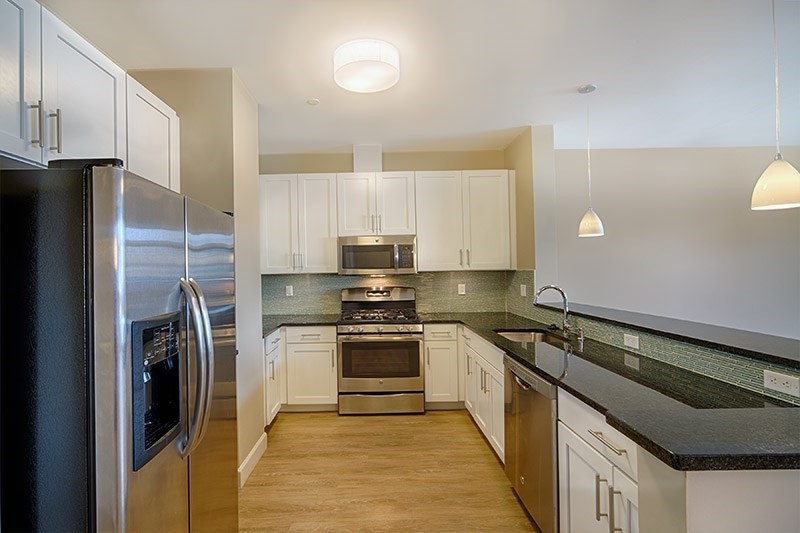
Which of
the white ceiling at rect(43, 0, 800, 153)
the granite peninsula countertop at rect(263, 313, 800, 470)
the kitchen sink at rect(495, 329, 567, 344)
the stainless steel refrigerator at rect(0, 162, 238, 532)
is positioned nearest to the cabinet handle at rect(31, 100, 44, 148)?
the stainless steel refrigerator at rect(0, 162, 238, 532)

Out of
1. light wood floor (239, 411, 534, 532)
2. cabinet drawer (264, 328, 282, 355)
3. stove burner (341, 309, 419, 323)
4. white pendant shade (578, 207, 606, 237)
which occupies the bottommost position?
light wood floor (239, 411, 534, 532)

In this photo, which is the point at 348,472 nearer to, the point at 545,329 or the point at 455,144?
the point at 545,329

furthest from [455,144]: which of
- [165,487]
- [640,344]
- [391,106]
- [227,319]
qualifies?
[165,487]

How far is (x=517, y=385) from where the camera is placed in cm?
213

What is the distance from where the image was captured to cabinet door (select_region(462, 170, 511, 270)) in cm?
393

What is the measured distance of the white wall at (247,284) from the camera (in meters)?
2.50

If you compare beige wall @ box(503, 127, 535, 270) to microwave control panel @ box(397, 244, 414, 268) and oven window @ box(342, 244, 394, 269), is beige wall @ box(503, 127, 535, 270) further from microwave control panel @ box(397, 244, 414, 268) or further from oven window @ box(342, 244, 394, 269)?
oven window @ box(342, 244, 394, 269)

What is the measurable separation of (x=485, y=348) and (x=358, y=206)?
6.37 ft

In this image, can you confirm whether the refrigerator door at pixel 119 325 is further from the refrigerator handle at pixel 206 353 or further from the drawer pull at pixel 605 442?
the drawer pull at pixel 605 442

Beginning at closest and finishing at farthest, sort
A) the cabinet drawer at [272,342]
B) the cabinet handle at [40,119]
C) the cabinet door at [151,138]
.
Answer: the cabinet handle at [40,119]
the cabinet door at [151,138]
the cabinet drawer at [272,342]

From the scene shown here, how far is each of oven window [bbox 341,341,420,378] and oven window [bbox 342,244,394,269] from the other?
2.61 ft

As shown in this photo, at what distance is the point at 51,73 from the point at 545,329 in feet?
10.4

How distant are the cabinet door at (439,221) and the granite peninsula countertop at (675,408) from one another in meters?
1.41

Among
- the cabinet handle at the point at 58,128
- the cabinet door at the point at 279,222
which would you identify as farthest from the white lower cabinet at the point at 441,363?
the cabinet handle at the point at 58,128
